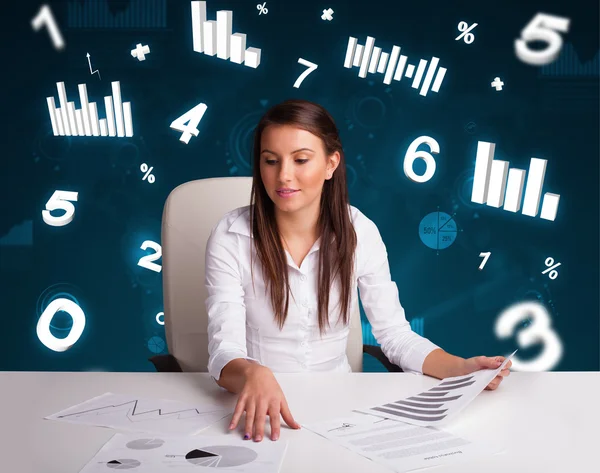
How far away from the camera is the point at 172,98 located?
3225mm

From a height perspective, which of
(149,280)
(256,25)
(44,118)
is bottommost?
(149,280)

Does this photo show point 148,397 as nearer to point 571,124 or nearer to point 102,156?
point 102,156

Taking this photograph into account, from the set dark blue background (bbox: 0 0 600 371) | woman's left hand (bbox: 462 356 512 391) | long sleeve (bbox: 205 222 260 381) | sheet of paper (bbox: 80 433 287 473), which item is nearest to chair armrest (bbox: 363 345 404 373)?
woman's left hand (bbox: 462 356 512 391)

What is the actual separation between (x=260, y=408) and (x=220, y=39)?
252 centimetres

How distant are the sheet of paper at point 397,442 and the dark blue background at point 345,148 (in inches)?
86.5

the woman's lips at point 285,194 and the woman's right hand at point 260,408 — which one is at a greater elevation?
the woman's lips at point 285,194

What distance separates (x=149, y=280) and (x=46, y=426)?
221cm

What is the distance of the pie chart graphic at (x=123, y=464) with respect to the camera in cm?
90

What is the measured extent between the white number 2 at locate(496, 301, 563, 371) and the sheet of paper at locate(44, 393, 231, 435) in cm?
241

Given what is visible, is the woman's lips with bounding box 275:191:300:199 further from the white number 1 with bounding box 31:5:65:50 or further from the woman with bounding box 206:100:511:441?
the white number 1 with bounding box 31:5:65:50

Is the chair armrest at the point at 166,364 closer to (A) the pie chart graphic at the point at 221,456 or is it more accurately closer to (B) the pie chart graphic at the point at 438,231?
(A) the pie chart graphic at the point at 221,456

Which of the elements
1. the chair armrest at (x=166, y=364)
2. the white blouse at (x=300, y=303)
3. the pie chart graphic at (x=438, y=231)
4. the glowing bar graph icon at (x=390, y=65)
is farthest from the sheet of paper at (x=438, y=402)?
the glowing bar graph icon at (x=390, y=65)

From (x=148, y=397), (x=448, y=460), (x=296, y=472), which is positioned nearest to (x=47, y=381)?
(x=148, y=397)

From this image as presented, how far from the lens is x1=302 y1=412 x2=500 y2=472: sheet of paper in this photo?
0.94 meters
